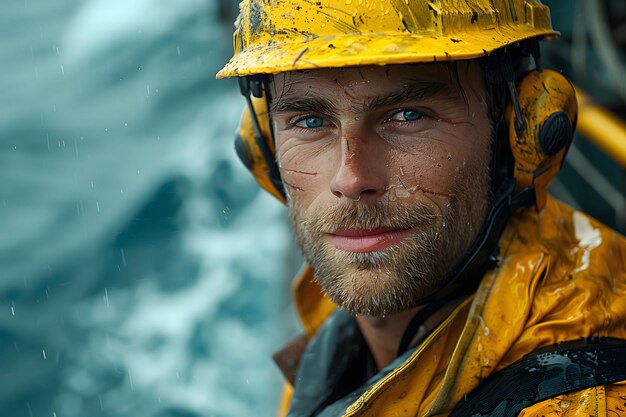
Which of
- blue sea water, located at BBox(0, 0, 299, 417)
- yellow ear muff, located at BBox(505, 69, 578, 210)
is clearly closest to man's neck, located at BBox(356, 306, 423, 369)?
yellow ear muff, located at BBox(505, 69, 578, 210)

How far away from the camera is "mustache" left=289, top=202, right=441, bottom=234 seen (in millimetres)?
1693

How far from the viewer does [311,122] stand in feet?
5.98

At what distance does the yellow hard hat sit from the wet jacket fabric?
1.54ft

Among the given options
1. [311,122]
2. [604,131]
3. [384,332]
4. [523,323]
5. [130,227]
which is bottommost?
[130,227]

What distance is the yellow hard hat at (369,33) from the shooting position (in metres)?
1.61

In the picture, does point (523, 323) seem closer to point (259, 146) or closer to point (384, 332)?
point (384, 332)

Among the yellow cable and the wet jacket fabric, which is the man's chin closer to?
the wet jacket fabric

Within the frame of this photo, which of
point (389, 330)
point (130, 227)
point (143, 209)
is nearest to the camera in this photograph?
point (389, 330)

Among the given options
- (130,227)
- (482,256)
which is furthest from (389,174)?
(130,227)

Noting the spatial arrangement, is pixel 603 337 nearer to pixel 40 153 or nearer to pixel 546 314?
pixel 546 314

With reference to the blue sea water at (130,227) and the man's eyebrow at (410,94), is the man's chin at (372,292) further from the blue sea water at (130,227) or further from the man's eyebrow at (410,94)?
the blue sea water at (130,227)

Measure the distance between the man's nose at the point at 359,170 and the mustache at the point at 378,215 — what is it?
1.0 inches

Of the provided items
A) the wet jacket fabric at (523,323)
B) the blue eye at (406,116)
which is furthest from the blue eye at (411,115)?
the wet jacket fabric at (523,323)

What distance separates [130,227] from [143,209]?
30 centimetres
